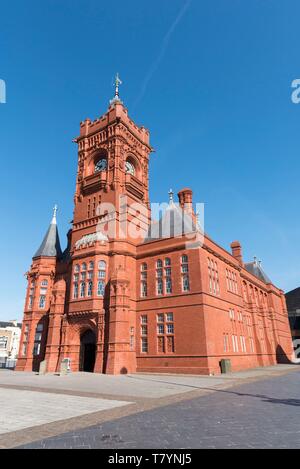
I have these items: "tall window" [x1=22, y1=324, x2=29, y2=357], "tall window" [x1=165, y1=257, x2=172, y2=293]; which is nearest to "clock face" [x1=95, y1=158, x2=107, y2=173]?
"tall window" [x1=165, y1=257, x2=172, y2=293]

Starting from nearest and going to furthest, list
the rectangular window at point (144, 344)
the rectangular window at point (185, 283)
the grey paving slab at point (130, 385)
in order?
the grey paving slab at point (130, 385) < the rectangular window at point (185, 283) < the rectangular window at point (144, 344)

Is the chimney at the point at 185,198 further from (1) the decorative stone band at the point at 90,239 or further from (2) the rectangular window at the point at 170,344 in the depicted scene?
(2) the rectangular window at the point at 170,344

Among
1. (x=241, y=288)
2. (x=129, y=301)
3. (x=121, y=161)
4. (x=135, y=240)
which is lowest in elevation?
(x=129, y=301)

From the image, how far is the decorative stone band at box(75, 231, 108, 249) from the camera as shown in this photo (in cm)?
3092

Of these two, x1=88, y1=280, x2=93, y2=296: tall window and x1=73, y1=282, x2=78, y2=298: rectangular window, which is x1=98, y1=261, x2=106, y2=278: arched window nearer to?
x1=88, y1=280, x2=93, y2=296: tall window

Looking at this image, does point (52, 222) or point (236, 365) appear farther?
point (52, 222)

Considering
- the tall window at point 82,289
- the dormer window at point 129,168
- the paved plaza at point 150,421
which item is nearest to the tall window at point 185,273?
the tall window at point 82,289

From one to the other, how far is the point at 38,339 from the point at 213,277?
67.3 ft

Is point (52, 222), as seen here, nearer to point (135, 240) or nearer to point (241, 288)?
point (135, 240)

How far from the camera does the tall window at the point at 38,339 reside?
33156 millimetres

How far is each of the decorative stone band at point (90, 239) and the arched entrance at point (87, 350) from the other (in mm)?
8737

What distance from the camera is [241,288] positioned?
3762 cm
